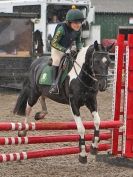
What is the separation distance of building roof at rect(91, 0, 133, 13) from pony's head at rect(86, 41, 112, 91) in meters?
29.7

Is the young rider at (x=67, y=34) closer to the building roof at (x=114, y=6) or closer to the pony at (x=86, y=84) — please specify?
the pony at (x=86, y=84)

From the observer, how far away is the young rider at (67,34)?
27.2 feet

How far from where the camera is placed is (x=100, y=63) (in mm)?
7555

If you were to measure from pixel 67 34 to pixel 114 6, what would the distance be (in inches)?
1298

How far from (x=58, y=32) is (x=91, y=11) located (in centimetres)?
1498

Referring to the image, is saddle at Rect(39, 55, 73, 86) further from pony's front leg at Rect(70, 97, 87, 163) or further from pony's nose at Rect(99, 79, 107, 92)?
pony's nose at Rect(99, 79, 107, 92)

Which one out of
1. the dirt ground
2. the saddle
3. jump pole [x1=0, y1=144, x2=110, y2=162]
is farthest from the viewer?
the saddle

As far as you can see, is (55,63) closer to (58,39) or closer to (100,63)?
(58,39)

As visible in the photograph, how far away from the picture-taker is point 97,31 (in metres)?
23.3

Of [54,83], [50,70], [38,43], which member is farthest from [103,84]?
[38,43]

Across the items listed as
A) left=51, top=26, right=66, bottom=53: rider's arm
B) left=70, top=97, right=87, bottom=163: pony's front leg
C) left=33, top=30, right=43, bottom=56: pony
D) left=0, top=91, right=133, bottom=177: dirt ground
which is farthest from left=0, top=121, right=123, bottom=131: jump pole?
left=33, top=30, right=43, bottom=56: pony

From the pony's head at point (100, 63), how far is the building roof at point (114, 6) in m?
29.7

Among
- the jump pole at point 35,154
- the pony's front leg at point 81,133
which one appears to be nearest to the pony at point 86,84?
the pony's front leg at point 81,133

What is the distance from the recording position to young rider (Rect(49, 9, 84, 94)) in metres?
8.30
